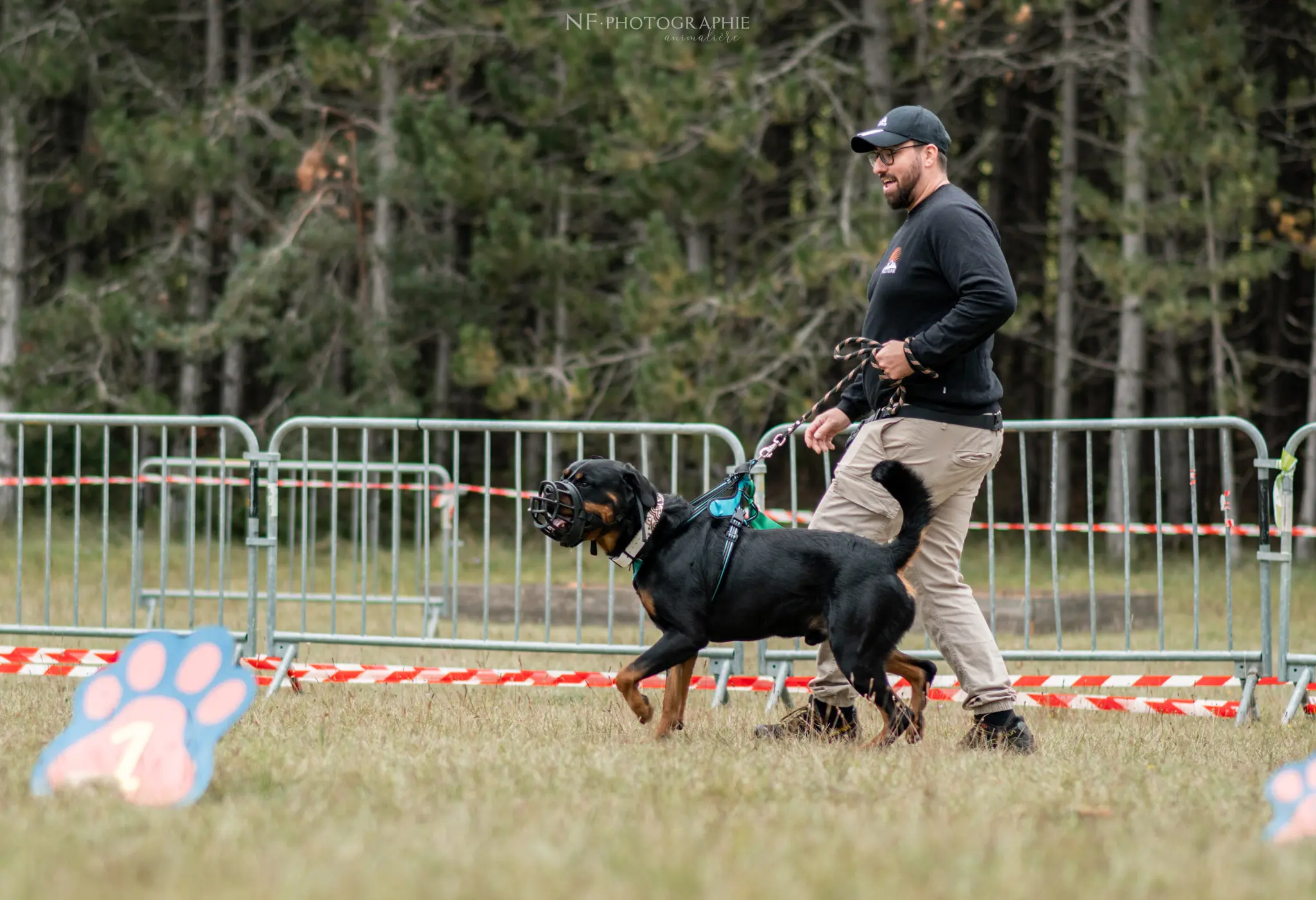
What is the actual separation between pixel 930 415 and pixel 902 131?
95cm

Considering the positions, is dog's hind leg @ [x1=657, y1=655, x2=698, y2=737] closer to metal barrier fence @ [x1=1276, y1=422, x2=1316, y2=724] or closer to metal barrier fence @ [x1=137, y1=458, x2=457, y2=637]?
metal barrier fence @ [x1=137, y1=458, x2=457, y2=637]

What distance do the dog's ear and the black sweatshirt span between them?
32.7 inches

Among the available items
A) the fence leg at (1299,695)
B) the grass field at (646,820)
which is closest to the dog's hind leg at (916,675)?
the grass field at (646,820)

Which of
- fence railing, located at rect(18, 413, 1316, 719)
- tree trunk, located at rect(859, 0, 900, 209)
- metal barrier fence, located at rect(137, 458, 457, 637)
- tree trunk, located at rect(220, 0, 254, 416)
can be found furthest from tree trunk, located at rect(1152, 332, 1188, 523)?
tree trunk, located at rect(220, 0, 254, 416)

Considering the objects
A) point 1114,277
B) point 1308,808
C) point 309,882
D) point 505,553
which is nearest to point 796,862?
point 309,882

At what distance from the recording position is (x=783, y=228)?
20906 mm

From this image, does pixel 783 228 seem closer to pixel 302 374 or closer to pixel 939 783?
pixel 302 374

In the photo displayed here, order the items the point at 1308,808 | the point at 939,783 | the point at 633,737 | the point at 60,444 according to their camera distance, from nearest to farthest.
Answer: the point at 1308,808, the point at 939,783, the point at 633,737, the point at 60,444

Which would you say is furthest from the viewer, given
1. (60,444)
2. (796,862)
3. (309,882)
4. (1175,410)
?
(60,444)

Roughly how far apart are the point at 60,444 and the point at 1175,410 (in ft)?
50.7

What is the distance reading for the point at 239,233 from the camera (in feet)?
73.9

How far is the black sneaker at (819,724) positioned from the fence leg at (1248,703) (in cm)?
196

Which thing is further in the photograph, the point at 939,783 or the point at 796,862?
the point at 939,783

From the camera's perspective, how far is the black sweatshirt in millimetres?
4930
